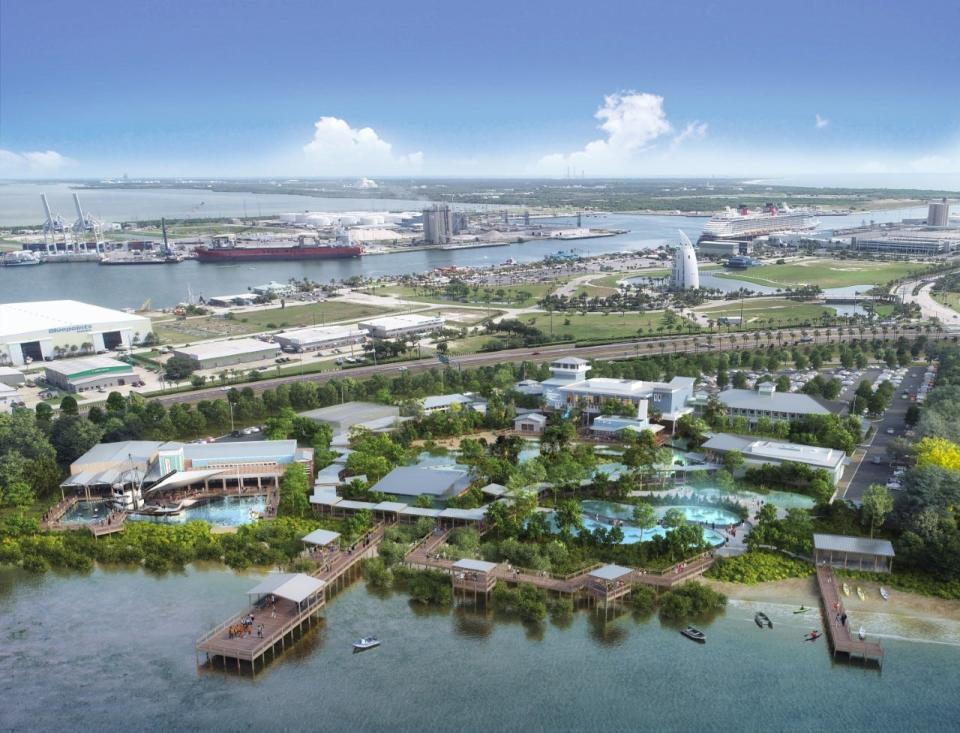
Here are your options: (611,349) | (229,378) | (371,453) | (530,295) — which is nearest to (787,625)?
(371,453)

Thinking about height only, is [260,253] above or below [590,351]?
above

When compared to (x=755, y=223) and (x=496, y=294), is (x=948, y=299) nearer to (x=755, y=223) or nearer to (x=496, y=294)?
(x=496, y=294)

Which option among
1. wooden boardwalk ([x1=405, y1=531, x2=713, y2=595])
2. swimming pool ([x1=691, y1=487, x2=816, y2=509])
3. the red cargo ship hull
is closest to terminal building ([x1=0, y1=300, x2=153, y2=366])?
wooden boardwalk ([x1=405, y1=531, x2=713, y2=595])

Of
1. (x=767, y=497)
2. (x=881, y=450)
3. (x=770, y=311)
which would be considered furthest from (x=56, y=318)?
(x=770, y=311)

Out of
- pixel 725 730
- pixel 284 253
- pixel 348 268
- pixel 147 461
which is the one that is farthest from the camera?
pixel 284 253

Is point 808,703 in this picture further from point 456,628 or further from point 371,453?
point 371,453

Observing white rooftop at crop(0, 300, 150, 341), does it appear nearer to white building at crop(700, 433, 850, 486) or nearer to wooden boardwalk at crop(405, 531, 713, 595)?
wooden boardwalk at crop(405, 531, 713, 595)
